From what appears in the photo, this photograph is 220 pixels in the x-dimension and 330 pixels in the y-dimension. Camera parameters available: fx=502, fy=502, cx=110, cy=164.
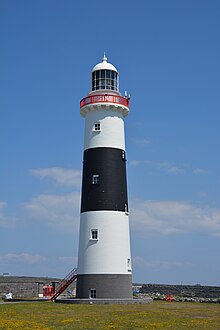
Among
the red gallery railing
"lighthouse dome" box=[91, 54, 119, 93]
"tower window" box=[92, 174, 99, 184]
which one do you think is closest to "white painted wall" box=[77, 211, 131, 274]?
"tower window" box=[92, 174, 99, 184]

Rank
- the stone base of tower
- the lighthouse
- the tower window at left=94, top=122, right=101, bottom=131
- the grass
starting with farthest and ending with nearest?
the tower window at left=94, top=122, right=101, bottom=131 → the lighthouse → the stone base of tower → the grass

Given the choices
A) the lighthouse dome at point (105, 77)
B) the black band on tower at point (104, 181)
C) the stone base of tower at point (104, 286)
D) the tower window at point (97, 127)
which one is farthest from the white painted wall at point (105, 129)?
the stone base of tower at point (104, 286)

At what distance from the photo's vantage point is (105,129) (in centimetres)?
3234

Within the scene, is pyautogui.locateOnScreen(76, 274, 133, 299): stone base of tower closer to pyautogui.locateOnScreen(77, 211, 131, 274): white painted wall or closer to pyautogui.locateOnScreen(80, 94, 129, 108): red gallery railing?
pyautogui.locateOnScreen(77, 211, 131, 274): white painted wall

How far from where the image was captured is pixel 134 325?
1916cm

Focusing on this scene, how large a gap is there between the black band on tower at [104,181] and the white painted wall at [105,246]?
562mm

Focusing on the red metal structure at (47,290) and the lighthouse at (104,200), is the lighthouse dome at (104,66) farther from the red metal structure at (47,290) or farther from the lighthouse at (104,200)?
the red metal structure at (47,290)

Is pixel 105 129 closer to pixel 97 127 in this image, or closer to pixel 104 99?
pixel 97 127

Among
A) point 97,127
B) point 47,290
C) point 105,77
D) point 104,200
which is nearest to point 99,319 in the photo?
point 104,200

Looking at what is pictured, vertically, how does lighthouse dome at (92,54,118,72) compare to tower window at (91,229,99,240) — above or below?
above

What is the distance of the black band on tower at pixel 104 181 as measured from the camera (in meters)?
31.4

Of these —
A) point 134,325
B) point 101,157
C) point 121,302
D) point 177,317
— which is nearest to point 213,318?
point 177,317

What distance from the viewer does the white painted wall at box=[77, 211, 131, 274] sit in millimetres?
30703

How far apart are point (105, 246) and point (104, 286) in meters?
2.39
